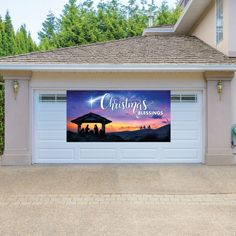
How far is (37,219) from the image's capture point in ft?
19.2

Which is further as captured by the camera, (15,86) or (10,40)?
(10,40)

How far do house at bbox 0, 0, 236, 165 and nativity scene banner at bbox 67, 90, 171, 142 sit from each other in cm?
19

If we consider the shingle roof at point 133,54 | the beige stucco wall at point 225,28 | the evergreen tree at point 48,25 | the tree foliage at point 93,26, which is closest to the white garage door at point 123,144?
the shingle roof at point 133,54

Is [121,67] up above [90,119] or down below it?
above

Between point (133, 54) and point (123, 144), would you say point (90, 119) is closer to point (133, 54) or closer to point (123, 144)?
point (123, 144)

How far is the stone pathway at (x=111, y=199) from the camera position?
22.5ft

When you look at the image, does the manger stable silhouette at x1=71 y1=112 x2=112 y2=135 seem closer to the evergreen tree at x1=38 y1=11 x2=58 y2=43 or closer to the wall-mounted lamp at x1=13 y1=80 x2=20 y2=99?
the wall-mounted lamp at x1=13 y1=80 x2=20 y2=99

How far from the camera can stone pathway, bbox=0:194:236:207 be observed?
6.87 metres

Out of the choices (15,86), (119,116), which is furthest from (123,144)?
(15,86)

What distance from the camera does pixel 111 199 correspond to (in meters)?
7.14

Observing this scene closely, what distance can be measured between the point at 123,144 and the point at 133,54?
301cm

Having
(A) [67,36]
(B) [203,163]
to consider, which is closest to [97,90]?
(B) [203,163]

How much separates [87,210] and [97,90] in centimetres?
543

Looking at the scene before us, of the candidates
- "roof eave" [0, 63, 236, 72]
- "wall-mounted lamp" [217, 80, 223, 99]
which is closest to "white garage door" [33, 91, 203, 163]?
"wall-mounted lamp" [217, 80, 223, 99]
